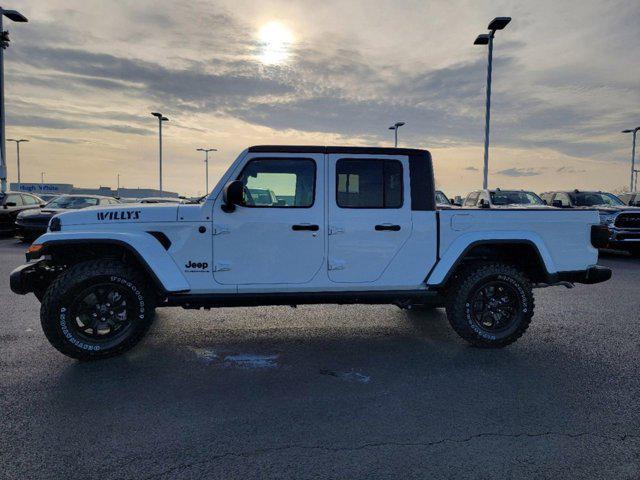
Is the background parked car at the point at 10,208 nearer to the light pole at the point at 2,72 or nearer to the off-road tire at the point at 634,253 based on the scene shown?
the light pole at the point at 2,72

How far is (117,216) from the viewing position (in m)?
4.45

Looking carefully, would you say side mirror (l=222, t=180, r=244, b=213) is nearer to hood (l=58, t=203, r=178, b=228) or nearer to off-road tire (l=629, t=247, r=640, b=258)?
hood (l=58, t=203, r=178, b=228)

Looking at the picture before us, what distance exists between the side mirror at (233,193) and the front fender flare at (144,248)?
80cm

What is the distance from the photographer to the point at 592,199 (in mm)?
15492

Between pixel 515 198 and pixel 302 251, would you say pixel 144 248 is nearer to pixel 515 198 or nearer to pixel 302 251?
pixel 302 251

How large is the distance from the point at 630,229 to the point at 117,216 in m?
13.7

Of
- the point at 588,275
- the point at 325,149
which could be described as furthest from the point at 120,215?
the point at 588,275

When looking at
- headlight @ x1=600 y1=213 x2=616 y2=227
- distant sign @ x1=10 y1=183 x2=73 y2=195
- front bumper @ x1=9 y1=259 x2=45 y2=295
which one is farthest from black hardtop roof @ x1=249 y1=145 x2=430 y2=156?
distant sign @ x1=10 y1=183 x2=73 y2=195

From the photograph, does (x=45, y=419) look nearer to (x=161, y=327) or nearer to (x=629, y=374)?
(x=161, y=327)

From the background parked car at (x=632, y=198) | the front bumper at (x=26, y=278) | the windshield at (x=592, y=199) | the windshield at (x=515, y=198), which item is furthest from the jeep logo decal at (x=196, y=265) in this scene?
the background parked car at (x=632, y=198)

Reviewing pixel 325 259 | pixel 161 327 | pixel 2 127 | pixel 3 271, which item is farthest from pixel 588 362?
pixel 2 127

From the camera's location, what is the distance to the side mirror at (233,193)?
4262mm

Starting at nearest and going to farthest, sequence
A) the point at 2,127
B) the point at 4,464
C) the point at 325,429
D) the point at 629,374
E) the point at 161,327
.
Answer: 1. the point at 4,464
2. the point at 325,429
3. the point at 629,374
4. the point at 161,327
5. the point at 2,127

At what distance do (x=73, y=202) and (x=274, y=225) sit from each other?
43.7 ft
